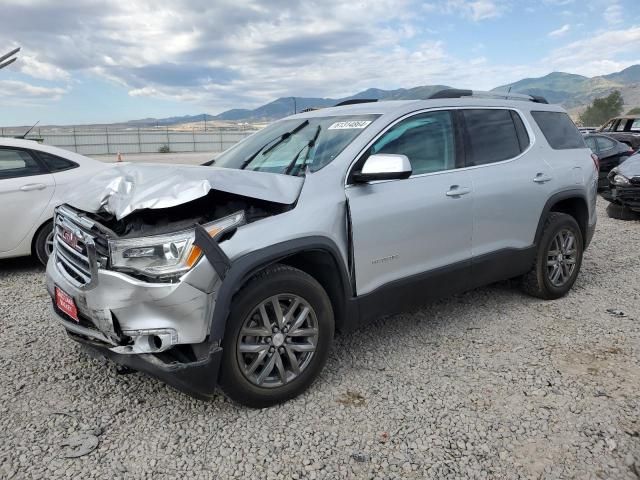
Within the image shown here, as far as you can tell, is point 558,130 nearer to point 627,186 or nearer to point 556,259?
point 556,259

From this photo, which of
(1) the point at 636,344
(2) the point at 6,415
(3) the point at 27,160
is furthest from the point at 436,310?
(3) the point at 27,160

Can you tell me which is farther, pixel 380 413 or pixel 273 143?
pixel 273 143

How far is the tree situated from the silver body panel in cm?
9739

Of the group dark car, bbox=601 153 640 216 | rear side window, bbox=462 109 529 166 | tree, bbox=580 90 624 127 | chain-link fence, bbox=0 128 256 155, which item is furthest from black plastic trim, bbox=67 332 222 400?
tree, bbox=580 90 624 127

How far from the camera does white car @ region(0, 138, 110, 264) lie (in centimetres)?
553

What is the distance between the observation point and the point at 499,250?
4188 mm

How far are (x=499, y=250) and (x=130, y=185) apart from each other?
9.54 ft

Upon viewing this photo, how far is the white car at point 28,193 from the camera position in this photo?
553cm

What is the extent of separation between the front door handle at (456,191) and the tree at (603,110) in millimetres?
98097

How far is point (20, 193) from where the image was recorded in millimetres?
5559

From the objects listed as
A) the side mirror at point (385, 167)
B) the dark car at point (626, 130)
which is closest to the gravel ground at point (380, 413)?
the side mirror at point (385, 167)

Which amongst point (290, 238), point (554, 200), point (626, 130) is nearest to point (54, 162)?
point (290, 238)

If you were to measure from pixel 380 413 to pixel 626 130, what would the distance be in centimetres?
1667

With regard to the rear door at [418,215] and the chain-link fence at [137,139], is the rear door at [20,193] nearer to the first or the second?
the rear door at [418,215]
